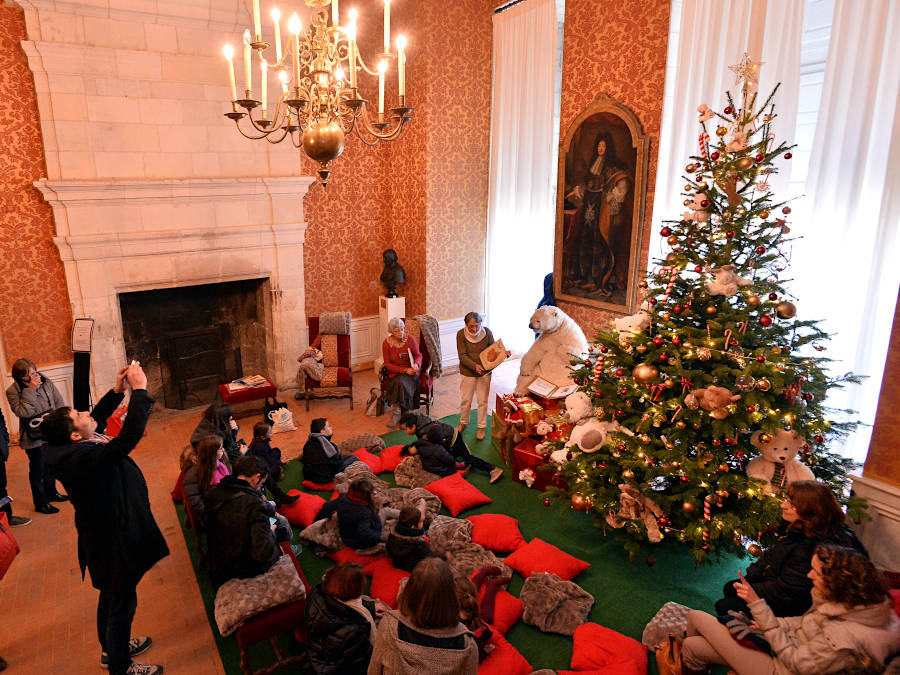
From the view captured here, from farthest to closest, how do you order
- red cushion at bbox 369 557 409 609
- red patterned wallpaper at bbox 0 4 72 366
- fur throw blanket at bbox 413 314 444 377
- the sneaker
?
fur throw blanket at bbox 413 314 444 377, red patterned wallpaper at bbox 0 4 72 366, red cushion at bbox 369 557 409 609, the sneaker

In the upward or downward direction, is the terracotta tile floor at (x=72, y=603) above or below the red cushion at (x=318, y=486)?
below

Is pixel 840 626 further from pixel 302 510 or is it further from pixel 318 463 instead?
pixel 318 463

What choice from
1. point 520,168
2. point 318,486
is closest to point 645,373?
point 318,486

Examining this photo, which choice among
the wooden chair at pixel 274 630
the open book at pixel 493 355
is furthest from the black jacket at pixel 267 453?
the open book at pixel 493 355

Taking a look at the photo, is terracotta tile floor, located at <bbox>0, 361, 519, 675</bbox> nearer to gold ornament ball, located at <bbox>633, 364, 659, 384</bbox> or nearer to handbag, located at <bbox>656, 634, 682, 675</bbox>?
handbag, located at <bbox>656, 634, 682, 675</bbox>

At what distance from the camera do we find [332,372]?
6867 mm

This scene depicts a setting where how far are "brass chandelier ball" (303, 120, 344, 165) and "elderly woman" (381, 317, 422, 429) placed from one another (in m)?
3.40

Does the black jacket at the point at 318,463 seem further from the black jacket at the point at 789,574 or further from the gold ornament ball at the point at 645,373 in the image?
the black jacket at the point at 789,574

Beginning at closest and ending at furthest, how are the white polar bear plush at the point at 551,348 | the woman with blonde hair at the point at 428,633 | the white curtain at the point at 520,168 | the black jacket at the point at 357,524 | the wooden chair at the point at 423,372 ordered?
the woman with blonde hair at the point at 428,633, the black jacket at the point at 357,524, the white polar bear plush at the point at 551,348, the wooden chair at the point at 423,372, the white curtain at the point at 520,168

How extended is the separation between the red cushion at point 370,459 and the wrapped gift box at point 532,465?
125cm

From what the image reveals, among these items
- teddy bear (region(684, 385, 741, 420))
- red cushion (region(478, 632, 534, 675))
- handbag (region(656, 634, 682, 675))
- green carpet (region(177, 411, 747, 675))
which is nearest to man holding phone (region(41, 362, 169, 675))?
green carpet (region(177, 411, 747, 675))

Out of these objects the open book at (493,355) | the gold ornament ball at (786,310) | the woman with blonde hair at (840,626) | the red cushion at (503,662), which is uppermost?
the gold ornament ball at (786,310)

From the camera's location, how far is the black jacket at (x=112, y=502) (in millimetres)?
2588

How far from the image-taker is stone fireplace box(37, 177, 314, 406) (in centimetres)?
575
